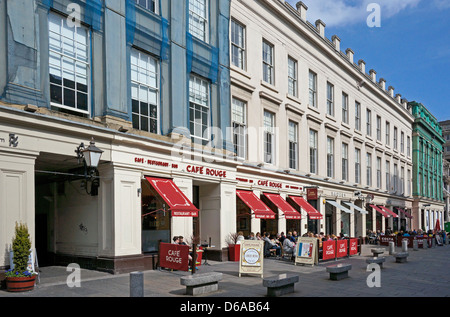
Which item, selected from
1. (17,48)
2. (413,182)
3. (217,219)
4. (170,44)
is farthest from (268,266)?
(413,182)

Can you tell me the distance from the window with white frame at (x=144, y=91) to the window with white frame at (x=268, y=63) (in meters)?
8.29

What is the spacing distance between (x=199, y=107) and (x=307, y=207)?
32.6 ft

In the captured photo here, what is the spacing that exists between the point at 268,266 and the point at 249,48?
10.5m

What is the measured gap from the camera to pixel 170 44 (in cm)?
1616

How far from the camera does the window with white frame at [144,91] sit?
1502 centimetres

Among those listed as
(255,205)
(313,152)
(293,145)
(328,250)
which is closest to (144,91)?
(255,205)

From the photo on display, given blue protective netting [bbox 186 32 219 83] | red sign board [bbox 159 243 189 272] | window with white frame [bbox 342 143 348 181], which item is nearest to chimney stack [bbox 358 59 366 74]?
window with white frame [bbox 342 143 348 181]

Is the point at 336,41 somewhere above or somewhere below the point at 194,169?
above

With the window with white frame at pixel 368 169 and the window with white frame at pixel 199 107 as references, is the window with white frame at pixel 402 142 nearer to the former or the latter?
the window with white frame at pixel 368 169

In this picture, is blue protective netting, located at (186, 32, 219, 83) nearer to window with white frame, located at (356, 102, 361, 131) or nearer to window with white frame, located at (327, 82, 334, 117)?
window with white frame, located at (327, 82, 334, 117)

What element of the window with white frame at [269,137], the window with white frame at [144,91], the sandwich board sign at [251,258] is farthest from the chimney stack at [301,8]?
the sandwich board sign at [251,258]

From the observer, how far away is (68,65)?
511 inches

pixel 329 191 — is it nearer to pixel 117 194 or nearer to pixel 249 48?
pixel 249 48

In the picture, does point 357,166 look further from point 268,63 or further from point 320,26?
point 268,63
